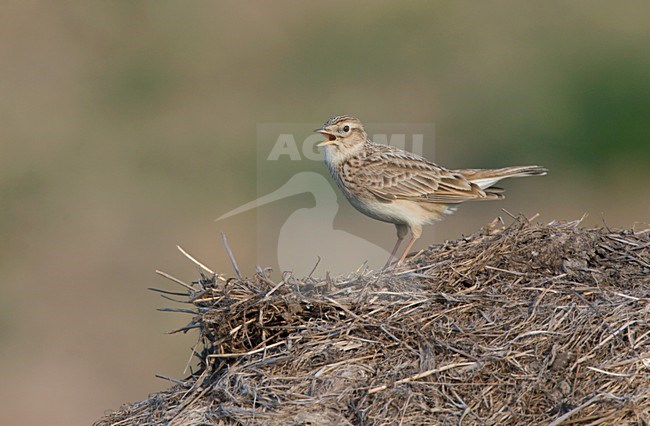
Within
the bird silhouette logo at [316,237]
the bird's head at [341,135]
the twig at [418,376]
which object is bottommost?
the twig at [418,376]

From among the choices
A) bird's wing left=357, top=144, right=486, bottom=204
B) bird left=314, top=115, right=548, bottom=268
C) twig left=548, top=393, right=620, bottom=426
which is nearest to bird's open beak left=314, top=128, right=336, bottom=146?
bird left=314, top=115, right=548, bottom=268

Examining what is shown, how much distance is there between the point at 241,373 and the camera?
6977mm

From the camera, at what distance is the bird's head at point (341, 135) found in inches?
429

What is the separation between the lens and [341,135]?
10930 mm

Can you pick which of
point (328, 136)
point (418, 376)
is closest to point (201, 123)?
point (328, 136)

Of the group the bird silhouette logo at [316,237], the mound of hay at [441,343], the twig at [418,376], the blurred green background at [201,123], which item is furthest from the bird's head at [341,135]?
the blurred green background at [201,123]

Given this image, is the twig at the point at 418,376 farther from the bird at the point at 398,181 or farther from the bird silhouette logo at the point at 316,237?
the bird silhouette logo at the point at 316,237

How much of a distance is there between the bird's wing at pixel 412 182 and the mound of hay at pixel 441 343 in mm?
2085

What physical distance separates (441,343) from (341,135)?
14.4 ft

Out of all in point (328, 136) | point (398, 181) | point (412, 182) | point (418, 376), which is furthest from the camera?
point (328, 136)

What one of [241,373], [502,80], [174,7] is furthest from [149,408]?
[174,7]

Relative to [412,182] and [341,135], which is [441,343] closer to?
[412,182]

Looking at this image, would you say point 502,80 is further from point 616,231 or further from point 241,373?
point 241,373

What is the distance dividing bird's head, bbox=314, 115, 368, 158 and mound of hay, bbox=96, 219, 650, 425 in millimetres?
2673
